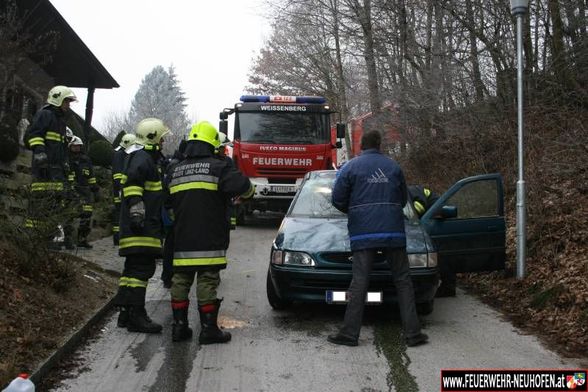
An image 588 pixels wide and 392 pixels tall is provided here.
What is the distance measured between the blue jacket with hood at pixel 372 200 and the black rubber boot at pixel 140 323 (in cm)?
195

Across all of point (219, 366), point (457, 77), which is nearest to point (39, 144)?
point (219, 366)

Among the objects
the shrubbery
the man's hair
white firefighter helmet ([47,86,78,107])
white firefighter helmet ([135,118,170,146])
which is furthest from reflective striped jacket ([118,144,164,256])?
the shrubbery

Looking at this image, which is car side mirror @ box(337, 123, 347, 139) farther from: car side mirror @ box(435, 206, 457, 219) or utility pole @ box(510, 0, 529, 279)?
car side mirror @ box(435, 206, 457, 219)

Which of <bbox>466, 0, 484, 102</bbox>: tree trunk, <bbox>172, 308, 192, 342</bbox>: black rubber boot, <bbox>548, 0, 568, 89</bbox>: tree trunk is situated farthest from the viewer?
<bbox>466, 0, 484, 102</bbox>: tree trunk

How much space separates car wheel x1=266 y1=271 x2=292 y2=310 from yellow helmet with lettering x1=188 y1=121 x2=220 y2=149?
1.56m

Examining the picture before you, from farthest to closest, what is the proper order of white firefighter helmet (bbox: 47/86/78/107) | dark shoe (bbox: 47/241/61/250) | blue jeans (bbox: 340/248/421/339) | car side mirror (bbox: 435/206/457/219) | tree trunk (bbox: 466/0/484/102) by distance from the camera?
tree trunk (bbox: 466/0/484/102) < white firefighter helmet (bbox: 47/86/78/107) < car side mirror (bbox: 435/206/457/219) < dark shoe (bbox: 47/241/61/250) < blue jeans (bbox: 340/248/421/339)

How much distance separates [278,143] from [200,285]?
872 cm

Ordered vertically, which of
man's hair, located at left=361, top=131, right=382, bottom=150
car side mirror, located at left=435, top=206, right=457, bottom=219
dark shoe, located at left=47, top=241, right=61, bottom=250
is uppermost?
man's hair, located at left=361, top=131, right=382, bottom=150

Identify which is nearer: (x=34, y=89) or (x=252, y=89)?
(x=34, y=89)

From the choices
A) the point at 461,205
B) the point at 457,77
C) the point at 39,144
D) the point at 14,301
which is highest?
the point at 457,77

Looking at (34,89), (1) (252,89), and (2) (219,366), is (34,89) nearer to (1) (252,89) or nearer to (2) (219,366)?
(2) (219,366)

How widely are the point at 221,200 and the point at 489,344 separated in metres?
2.66

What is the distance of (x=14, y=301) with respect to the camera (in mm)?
4875

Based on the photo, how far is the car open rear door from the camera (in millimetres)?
6656
